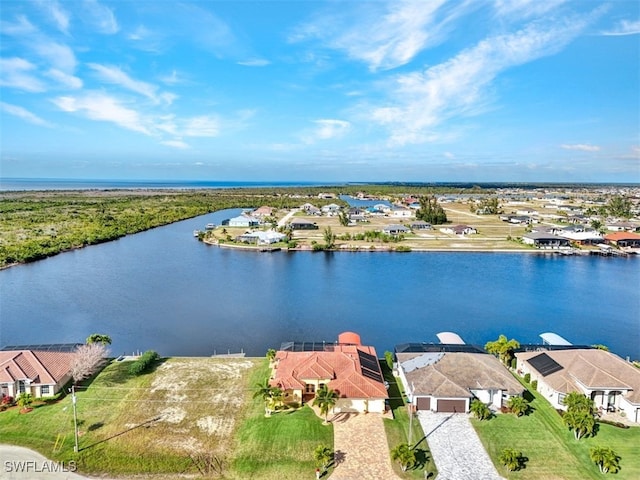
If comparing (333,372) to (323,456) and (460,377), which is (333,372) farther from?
(460,377)

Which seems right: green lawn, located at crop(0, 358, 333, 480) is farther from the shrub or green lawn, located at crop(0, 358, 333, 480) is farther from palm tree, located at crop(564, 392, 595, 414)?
palm tree, located at crop(564, 392, 595, 414)

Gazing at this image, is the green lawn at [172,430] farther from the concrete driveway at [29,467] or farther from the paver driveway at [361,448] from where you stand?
the paver driveway at [361,448]

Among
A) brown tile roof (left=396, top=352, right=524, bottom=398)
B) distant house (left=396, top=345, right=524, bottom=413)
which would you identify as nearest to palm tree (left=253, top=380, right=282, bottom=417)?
distant house (left=396, top=345, right=524, bottom=413)

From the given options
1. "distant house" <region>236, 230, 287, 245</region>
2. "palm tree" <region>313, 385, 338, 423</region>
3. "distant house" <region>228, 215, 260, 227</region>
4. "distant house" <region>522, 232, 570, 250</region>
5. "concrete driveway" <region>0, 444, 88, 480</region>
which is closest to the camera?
"concrete driveway" <region>0, 444, 88, 480</region>

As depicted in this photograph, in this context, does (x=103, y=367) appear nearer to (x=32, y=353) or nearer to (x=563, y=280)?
(x=32, y=353)

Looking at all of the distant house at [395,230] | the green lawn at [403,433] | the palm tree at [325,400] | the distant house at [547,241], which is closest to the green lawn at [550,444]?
the green lawn at [403,433]

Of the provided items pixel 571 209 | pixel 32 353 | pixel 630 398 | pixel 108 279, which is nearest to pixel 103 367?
pixel 32 353
